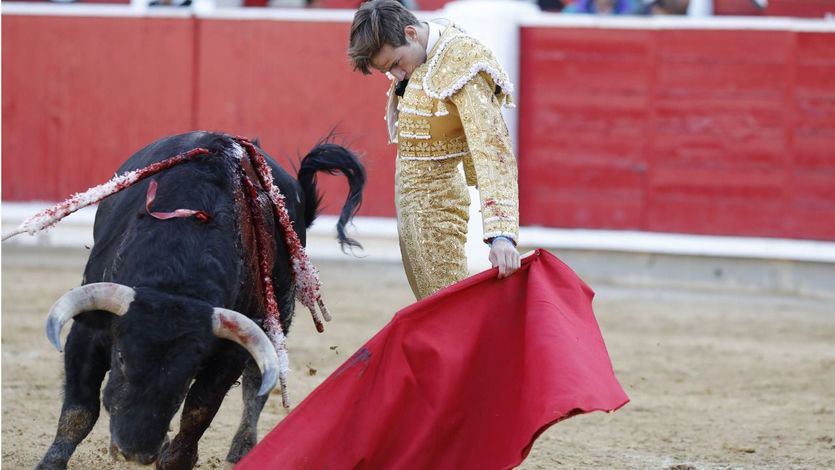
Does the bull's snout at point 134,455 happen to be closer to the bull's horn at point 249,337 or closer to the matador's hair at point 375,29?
the bull's horn at point 249,337

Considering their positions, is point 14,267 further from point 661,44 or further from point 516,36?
point 661,44

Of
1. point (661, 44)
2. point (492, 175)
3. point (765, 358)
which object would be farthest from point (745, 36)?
point (492, 175)

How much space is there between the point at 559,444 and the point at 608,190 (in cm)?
347

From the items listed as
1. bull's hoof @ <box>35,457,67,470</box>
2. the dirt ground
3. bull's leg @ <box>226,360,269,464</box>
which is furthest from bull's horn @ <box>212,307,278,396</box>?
the dirt ground

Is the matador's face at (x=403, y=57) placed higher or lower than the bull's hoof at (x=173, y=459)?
higher

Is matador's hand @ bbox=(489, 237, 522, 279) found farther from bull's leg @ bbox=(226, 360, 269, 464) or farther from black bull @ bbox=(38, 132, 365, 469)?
bull's leg @ bbox=(226, 360, 269, 464)

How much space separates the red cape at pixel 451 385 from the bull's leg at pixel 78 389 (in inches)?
17.8

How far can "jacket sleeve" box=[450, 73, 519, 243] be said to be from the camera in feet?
8.47

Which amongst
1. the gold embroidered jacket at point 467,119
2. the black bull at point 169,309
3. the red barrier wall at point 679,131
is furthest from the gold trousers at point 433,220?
the red barrier wall at point 679,131

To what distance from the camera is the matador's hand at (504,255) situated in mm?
2576

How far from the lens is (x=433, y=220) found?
2.83 m

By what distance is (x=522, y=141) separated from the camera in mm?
7027

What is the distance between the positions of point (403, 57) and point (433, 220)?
363 mm

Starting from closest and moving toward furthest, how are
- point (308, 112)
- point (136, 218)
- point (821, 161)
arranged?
point (136, 218), point (821, 161), point (308, 112)
